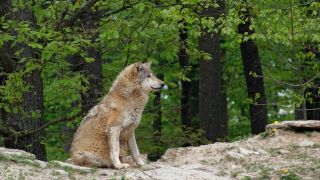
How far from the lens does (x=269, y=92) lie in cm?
2639

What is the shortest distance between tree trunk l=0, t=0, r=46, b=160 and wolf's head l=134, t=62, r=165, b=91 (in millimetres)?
3285

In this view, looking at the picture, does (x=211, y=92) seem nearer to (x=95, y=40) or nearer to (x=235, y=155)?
(x=95, y=40)

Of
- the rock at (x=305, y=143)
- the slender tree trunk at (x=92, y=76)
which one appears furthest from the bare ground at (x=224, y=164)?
the slender tree trunk at (x=92, y=76)

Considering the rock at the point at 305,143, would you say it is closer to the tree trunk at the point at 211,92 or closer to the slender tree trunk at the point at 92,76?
the slender tree trunk at the point at 92,76

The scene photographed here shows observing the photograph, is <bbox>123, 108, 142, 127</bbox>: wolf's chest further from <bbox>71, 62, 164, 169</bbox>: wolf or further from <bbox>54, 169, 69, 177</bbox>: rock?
<bbox>54, 169, 69, 177</bbox>: rock

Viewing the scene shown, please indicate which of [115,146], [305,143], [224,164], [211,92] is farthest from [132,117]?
[211,92]

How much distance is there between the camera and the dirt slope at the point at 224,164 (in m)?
10.3

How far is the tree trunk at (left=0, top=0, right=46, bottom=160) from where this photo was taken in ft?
48.4

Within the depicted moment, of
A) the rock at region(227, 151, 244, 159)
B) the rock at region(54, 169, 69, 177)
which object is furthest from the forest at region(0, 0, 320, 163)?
the rock at region(54, 169, 69, 177)

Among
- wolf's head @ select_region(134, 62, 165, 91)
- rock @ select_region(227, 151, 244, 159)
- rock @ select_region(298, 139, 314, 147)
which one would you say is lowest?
rock @ select_region(227, 151, 244, 159)

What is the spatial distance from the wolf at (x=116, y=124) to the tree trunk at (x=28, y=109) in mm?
2917

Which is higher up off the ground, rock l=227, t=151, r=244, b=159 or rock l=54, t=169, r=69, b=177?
rock l=227, t=151, r=244, b=159

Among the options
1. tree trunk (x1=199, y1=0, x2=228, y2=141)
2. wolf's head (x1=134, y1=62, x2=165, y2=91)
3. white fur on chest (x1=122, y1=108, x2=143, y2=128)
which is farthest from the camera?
tree trunk (x1=199, y1=0, x2=228, y2=141)

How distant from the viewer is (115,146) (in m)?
11.7
